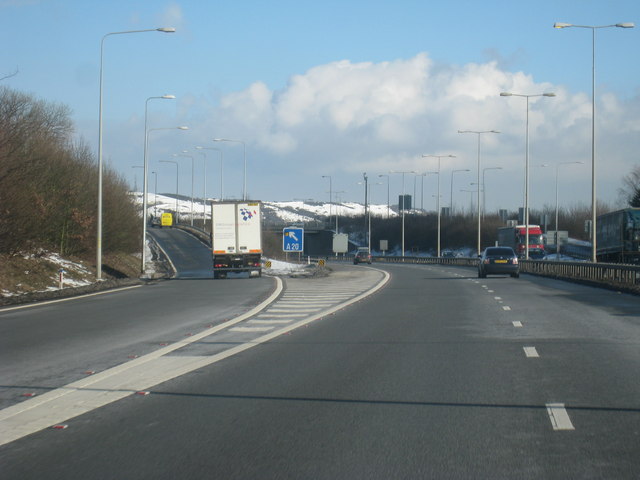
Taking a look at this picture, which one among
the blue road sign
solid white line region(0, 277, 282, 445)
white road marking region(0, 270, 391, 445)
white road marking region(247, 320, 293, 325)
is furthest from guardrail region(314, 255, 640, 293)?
solid white line region(0, 277, 282, 445)

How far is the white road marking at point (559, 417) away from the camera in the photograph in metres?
7.89

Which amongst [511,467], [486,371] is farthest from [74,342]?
[511,467]

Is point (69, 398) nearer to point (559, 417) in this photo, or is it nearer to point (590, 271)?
point (559, 417)

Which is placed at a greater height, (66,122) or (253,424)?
(66,122)

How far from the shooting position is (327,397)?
9.50m

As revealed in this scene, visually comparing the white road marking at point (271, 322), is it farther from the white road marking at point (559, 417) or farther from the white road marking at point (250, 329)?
the white road marking at point (559, 417)

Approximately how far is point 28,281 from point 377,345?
2284 centimetres

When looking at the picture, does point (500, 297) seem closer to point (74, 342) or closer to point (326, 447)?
point (74, 342)

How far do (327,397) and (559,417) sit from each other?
2.51 m

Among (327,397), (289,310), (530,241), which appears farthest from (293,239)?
(327,397)

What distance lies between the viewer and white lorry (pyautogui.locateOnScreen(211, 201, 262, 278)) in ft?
151

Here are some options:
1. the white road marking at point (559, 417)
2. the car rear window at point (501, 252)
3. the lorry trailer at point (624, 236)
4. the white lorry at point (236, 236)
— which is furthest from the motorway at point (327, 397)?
the lorry trailer at point (624, 236)

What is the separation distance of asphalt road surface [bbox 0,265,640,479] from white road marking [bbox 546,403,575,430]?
0.02m

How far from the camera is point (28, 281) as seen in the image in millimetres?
33781
